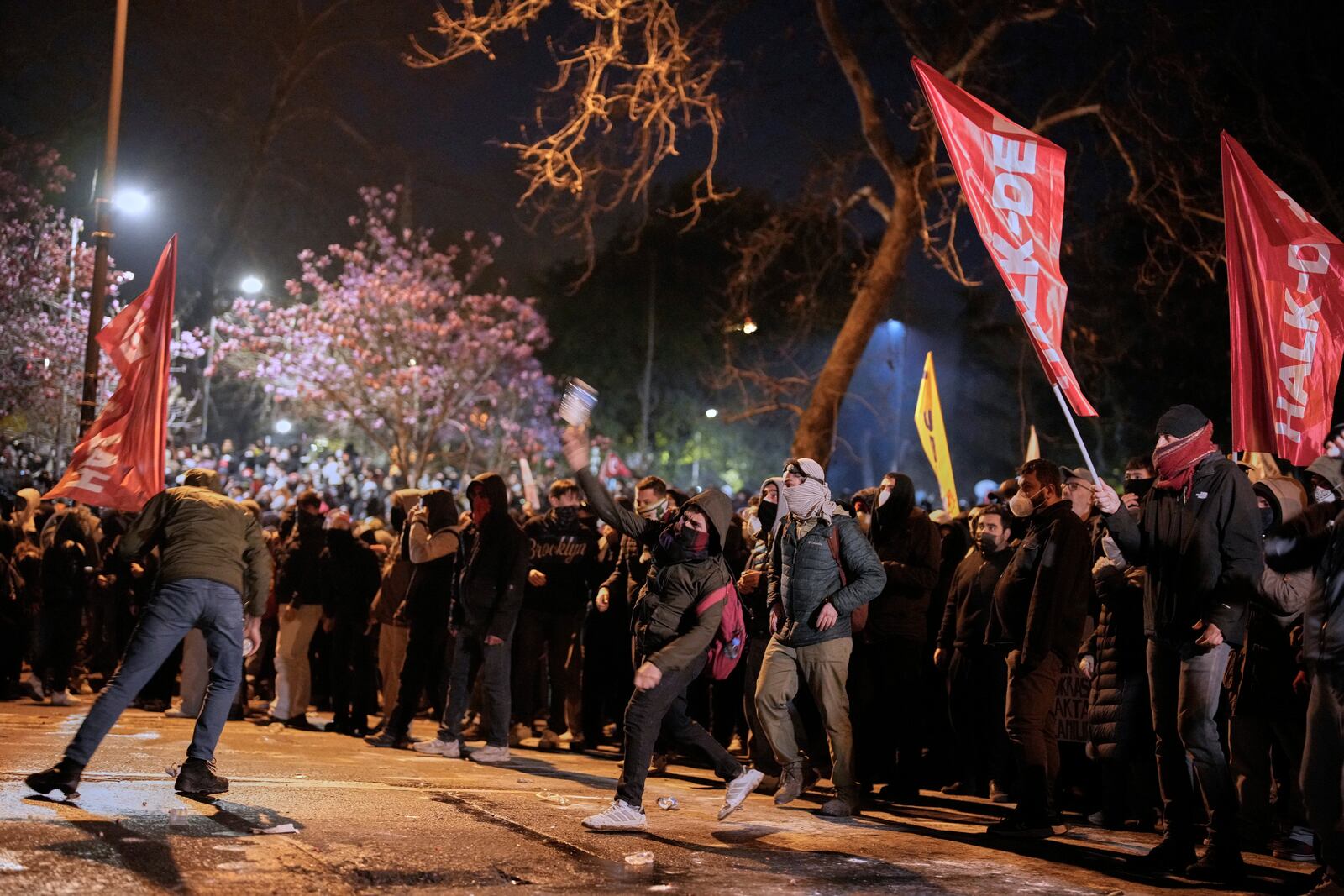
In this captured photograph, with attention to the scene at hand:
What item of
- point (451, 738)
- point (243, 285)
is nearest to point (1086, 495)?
point (451, 738)

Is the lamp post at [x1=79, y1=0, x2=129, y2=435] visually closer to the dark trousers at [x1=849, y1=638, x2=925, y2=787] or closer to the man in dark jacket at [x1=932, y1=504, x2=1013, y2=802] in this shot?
the dark trousers at [x1=849, y1=638, x2=925, y2=787]

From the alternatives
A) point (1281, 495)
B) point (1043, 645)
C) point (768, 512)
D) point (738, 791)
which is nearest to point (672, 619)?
point (738, 791)

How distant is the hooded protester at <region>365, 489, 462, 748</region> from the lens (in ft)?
35.9

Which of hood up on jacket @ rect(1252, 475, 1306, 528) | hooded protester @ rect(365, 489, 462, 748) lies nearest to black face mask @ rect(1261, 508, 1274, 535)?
hood up on jacket @ rect(1252, 475, 1306, 528)

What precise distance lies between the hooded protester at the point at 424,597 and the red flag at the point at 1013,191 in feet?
17.2

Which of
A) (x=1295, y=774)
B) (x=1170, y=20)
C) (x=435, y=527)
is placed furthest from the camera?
(x=1170, y=20)

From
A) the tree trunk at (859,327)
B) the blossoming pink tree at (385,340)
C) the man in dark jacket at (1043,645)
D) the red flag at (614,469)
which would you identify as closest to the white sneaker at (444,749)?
the man in dark jacket at (1043,645)

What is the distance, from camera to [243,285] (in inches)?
1508

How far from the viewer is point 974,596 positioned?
930 cm

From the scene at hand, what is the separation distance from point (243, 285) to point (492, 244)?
9.17 m

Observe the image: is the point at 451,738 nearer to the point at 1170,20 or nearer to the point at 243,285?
the point at 1170,20

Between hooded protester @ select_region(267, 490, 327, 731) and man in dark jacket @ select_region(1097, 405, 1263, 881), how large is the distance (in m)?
8.02

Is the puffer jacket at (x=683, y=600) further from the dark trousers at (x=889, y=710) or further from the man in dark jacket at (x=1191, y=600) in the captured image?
the man in dark jacket at (x=1191, y=600)

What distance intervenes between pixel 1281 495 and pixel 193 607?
6.36 metres
